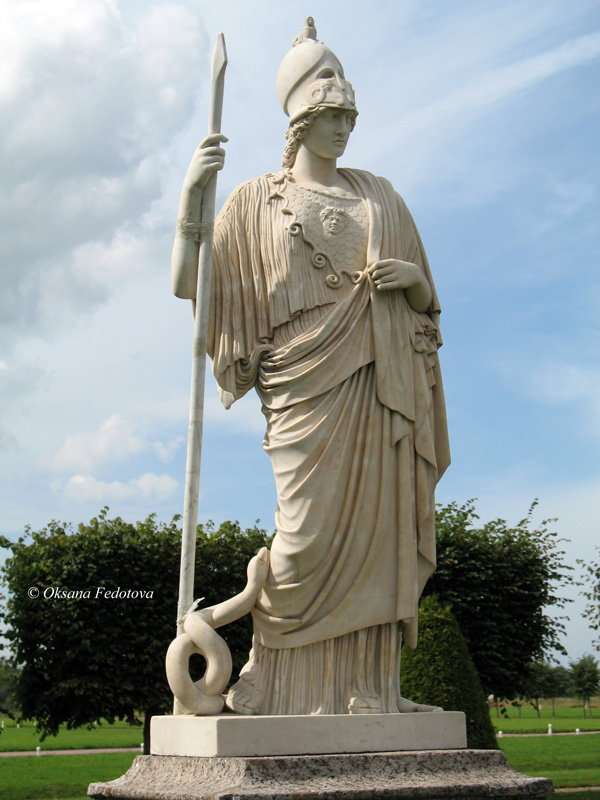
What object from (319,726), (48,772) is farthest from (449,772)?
(48,772)

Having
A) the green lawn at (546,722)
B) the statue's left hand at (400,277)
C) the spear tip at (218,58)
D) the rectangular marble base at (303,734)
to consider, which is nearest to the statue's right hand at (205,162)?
the spear tip at (218,58)

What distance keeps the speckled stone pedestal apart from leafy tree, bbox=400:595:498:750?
512cm

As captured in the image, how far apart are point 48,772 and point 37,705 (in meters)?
5.56

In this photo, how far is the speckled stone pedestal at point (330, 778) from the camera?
430 centimetres

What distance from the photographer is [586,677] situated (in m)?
60.1

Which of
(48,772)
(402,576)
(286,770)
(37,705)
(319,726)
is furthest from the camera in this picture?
(48,772)

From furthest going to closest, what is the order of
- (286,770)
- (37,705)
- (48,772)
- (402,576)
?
(48,772), (37,705), (402,576), (286,770)

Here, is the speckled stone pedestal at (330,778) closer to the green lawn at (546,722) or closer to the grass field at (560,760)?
the grass field at (560,760)

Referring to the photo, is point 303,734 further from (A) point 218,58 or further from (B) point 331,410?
(A) point 218,58

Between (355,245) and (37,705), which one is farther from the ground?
(355,245)

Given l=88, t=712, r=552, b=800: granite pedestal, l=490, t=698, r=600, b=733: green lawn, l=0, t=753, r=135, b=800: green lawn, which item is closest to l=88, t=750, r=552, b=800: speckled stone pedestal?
l=88, t=712, r=552, b=800: granite pedestal

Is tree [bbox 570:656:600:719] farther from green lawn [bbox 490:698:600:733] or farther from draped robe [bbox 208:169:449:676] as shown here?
draped robe [bbox 208:169:449:676]

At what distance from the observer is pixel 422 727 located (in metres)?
5.05

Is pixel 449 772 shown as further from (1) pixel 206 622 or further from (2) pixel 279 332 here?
(2) pixel 279 332
